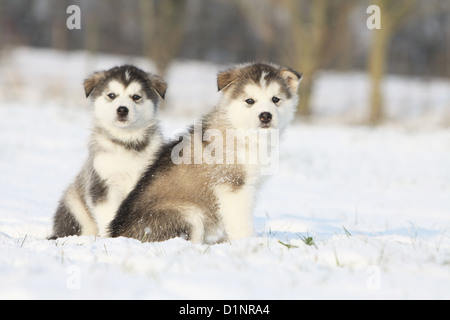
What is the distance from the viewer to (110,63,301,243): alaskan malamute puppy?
174 inches

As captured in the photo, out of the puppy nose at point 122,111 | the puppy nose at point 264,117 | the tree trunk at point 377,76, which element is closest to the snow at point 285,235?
the puppy nose at point 264,117

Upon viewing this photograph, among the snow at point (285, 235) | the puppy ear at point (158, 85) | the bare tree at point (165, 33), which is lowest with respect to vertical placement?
the snow at point (285, 235)

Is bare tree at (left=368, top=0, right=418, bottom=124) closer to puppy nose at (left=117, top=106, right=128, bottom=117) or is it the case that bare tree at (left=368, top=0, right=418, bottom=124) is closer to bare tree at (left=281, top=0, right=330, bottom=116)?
bare tree at (left=281, top=0, right=330, bottom=116)

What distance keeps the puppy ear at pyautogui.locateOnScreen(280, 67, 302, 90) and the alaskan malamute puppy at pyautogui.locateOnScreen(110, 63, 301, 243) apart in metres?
0.11

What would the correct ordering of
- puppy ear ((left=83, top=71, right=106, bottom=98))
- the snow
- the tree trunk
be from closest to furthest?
the snow → puppy ear ((left=83, top=71, right=106, bottom=98)) → the tree trunk

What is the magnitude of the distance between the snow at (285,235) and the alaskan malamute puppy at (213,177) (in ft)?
0.96

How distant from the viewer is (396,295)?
2.97m

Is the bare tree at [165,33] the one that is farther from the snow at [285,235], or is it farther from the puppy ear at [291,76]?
the puppy ear at [291,76]

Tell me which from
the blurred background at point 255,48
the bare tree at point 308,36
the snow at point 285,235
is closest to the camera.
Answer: the snow at point 285,235

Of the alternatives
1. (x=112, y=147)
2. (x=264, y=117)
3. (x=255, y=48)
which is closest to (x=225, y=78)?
(x=264, y=117)

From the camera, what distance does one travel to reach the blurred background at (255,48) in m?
21.1

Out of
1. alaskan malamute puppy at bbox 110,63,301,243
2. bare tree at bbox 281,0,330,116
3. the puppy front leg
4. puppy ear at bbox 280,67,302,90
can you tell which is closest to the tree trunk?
bare tree at bbox 281,0,330,116
